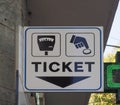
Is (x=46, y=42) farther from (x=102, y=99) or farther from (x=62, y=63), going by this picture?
(x=102, y=99)

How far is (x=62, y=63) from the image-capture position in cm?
427

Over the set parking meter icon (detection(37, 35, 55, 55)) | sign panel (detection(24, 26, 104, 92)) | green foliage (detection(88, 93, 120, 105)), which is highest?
parking meter icon (detection(37, 35, 55, 55))

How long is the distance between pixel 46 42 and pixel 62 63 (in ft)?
0.76

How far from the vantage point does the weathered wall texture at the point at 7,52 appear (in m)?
5.71

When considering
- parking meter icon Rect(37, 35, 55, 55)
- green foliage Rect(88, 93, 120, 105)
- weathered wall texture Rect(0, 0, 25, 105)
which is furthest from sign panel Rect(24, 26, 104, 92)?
green foliage Rect(88, 93, 120, 105)

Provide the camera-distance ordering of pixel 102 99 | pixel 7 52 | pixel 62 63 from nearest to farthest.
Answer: pixel 62 63 → pixel 7 52 → pixel 102 99

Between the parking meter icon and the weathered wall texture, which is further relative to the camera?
the weathered wall texture

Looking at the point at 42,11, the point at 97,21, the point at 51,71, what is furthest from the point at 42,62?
the point at 97,21

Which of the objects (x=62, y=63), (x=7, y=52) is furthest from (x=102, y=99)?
(x=62, y=63)

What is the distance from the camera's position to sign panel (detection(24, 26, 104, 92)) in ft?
13.9

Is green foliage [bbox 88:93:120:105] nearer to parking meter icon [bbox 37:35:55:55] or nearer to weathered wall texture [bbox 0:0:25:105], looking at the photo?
weathered wall texture [bbox 0:0:25:105]

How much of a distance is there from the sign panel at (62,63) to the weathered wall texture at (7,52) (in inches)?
55.2

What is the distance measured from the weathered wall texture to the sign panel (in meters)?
1.40

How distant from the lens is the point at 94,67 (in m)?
4.29
